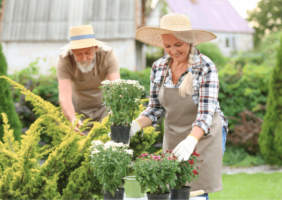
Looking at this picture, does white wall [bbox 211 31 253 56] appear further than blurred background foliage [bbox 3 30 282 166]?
Yes

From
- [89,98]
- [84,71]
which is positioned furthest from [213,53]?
[84,71]

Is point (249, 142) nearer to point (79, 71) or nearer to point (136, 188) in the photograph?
point (79, 71)

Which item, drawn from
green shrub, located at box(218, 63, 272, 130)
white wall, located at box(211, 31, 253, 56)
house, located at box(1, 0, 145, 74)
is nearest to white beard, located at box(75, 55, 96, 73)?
green shrub, located at box(218, 63, 272, 130)

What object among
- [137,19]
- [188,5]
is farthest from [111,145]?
[188,5]

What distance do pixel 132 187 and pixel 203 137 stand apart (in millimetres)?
617

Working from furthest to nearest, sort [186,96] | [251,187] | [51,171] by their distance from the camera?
[251,187] → [186,96] → [51,171]

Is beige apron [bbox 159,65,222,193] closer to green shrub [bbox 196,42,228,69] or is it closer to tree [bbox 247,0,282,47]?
green shrub [bbox 196,42,228,69]

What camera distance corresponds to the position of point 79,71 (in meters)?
3.29

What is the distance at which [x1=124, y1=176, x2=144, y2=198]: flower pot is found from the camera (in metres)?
2.08

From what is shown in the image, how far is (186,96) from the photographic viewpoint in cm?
236

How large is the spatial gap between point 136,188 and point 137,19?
12.3m

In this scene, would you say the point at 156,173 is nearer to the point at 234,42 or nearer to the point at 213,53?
the point at 213,53

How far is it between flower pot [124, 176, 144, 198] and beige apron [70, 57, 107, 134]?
136cm

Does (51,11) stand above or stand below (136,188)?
above
